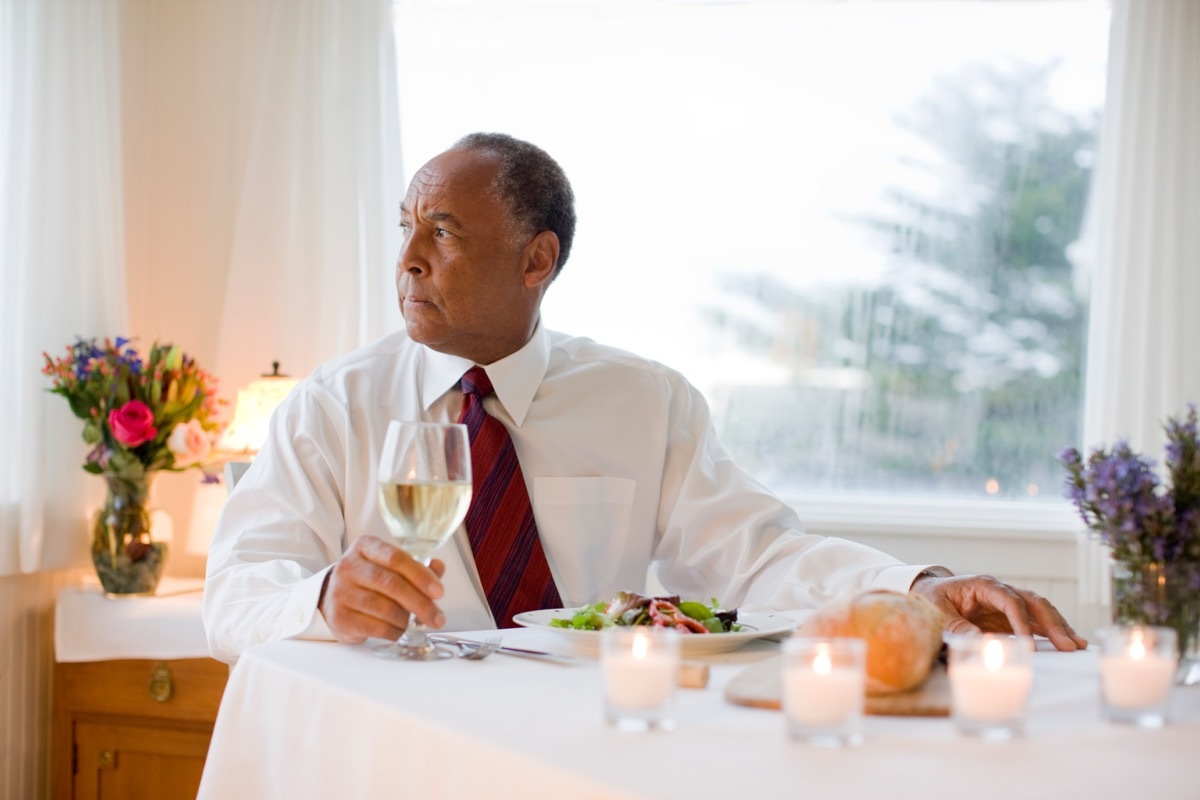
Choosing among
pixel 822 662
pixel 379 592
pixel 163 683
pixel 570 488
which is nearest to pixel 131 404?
pixel 163 683

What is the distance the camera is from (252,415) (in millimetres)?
3262

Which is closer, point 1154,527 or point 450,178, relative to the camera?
point 1154,527

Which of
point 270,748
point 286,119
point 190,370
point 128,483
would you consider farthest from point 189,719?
point 270,748

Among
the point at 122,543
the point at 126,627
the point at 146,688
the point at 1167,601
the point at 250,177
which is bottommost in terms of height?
the point at 146,688

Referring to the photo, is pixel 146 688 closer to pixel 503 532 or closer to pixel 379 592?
pixel 503 532

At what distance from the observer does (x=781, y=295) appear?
4.08m

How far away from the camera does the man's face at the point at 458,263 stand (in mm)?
2105

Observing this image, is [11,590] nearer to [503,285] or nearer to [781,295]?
[503,285]

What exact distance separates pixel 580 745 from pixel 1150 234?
321 cm

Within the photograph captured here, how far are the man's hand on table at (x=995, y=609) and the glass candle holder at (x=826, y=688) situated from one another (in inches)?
22.7

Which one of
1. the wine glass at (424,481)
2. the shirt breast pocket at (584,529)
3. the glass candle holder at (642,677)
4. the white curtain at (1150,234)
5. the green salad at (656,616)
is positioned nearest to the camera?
the glass candle holder at (642,677)

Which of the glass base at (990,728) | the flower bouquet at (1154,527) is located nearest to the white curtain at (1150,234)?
the flower bouquet at (1154,527)

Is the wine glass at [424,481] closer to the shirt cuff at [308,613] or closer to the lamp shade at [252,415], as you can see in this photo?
the shirt cuff at [308,613]

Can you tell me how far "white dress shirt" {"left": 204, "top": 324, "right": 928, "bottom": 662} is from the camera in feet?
5.98
